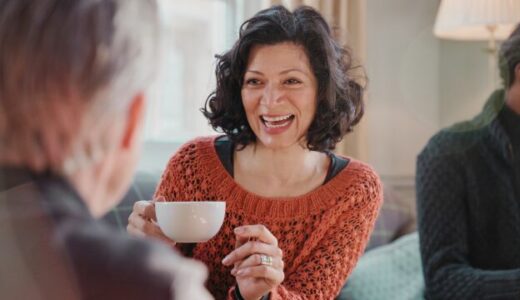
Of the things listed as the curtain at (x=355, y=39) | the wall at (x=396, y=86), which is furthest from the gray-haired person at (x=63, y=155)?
the wall at (x=396, y=86)

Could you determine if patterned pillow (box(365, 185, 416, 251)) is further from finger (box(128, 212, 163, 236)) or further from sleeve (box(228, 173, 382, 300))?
finger (box(128, 212, 163, 236))

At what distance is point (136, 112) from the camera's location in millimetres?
484

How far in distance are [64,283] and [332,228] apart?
89 centimetres

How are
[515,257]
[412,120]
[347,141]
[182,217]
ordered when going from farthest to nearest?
[412,120], [347,141], [515,257], [182,217]

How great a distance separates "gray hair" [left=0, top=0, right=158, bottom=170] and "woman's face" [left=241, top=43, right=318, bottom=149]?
0.79 m

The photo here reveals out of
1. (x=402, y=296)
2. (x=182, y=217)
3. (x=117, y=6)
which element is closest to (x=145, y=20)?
(x=117, y=6)

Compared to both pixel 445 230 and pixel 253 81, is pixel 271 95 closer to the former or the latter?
pixel 253 81

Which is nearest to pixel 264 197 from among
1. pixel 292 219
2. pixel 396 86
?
pixel 292 219

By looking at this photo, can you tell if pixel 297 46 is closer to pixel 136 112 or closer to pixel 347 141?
pixel 136 112

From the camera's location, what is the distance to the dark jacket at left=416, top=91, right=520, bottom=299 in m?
1.28

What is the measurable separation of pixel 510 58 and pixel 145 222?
2.21ft

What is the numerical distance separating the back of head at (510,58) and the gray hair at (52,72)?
0.92m

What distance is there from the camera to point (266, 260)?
102 cm

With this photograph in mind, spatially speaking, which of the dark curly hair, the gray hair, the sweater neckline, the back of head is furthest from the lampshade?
the gray hair
